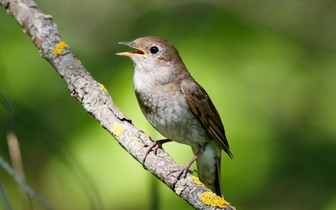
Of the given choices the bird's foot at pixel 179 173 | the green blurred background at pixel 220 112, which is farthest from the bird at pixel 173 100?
the bird's foot at pixel 179 173

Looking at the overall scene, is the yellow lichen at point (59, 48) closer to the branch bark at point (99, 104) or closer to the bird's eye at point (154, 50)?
the branch bark at point (99, 104)

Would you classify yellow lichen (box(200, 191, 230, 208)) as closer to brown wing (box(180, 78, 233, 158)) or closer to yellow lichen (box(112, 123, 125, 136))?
yellow lichen (box(112, 123, 125, 136))

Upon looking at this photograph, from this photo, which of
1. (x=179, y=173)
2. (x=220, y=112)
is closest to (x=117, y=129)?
(x=179, y=173)

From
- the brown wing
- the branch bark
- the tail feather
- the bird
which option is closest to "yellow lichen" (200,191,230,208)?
the branch bark

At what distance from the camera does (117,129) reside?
11.7 ft

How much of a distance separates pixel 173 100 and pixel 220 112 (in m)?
0.49

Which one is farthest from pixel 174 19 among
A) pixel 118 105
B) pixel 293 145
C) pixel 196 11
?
pixel 293 145

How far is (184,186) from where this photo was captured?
326 cm

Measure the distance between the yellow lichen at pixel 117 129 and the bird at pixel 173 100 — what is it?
708mm

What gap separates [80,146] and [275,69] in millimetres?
1631

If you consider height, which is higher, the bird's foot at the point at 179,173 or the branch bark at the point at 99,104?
the branch bark at the point at 99,104

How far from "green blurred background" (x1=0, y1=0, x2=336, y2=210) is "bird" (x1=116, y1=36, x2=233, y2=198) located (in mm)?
119

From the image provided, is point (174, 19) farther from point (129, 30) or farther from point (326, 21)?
point (326, 21)

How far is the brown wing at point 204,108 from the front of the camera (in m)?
4.39
